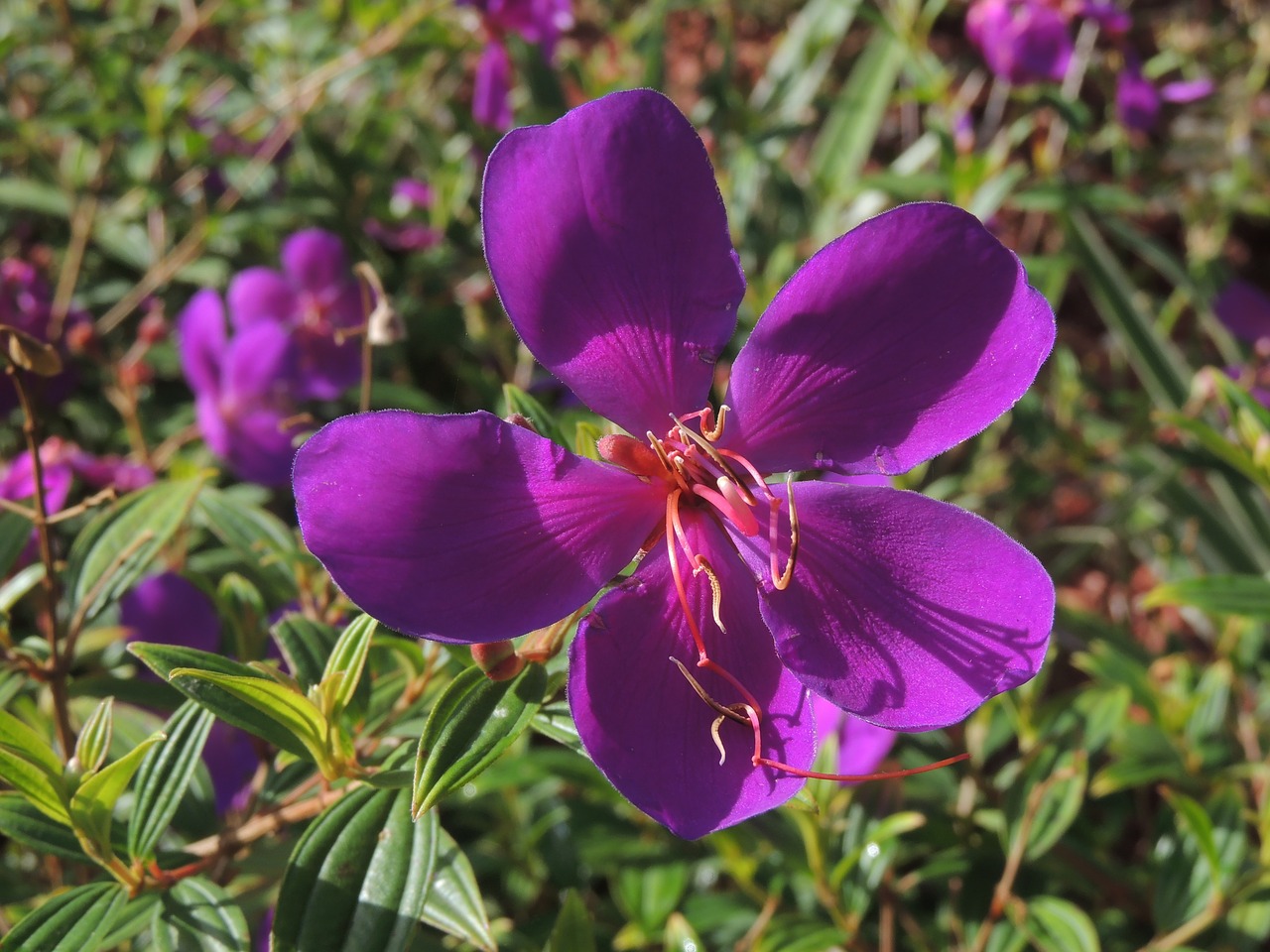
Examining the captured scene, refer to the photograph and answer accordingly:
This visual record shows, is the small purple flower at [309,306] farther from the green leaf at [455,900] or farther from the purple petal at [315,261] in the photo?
the green leaf at [455,900]

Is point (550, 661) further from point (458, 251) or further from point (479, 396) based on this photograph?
point (458, 251)

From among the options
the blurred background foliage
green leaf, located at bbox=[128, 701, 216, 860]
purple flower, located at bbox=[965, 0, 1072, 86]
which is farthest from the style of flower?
green leaf, located at bbox=[128, 701, 216, 860]

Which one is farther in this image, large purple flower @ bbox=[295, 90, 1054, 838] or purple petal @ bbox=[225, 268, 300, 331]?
purple petal @ bbox=[225, 268, 300, 331]

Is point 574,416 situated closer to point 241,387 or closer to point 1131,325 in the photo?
point 241,387

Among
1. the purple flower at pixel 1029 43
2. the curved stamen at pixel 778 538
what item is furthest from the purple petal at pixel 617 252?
the purple flower at pixel 1029 43

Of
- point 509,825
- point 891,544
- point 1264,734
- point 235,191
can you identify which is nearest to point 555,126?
point 891,544

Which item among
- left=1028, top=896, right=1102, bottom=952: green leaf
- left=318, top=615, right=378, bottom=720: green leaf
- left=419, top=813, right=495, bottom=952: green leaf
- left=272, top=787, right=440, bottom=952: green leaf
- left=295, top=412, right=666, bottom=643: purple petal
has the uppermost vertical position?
left=295, top=412, right=666, bottom=643: purple petal

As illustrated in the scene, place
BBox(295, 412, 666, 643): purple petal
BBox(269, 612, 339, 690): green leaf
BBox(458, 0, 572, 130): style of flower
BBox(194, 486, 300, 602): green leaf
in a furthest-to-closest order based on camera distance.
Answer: BBox(458, 0, 572, 130): style of flower, BBox(194, 486, 300, 602): green leaf, BBox(269, 612, 339, 690): green leaf, BBox(295, 412, 666, 643): purple petal

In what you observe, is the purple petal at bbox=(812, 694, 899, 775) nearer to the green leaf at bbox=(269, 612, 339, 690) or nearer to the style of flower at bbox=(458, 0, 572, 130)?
the green leaf at bbox=(269, 612, 339, 690)
